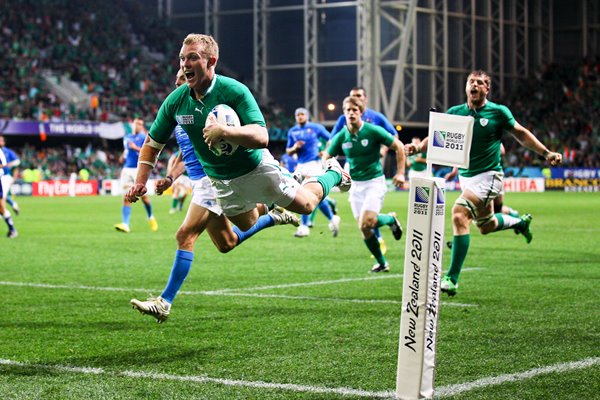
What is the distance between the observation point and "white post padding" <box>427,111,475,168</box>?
559 centimetres

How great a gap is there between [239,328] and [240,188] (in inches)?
49.2

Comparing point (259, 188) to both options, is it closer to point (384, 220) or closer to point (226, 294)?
point (226, 294)

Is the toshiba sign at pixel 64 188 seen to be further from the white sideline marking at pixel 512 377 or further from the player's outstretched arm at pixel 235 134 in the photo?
the white sideline marking at pixel 512 377

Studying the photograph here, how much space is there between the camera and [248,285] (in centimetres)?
1196

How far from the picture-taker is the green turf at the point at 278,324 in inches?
248

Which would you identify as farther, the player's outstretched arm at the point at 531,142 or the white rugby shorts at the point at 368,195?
the white rugby shorts at the point at 368,195

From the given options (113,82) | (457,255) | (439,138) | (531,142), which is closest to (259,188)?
(439,138)

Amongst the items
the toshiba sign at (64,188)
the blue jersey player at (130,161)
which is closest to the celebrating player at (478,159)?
the blue jersey player at (130,161)

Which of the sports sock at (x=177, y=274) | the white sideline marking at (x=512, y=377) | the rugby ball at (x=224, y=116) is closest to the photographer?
the white sideline marking at (x=512, y=377)

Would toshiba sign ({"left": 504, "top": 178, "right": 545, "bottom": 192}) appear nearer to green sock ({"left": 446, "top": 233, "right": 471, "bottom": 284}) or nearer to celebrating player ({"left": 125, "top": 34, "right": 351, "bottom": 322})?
green sock ({"left": 446, "top": 233, "right": 471, "bottom": 284})

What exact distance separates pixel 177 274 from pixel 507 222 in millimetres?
5352

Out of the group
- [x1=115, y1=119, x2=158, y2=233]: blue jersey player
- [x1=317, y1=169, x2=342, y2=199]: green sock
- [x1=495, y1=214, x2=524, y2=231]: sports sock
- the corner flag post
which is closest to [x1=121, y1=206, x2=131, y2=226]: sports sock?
[x1=115, y1=119, x2=158, y2=233]: blue jersey player

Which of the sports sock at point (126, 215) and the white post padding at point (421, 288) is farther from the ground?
the white post padding at point (421, 288)

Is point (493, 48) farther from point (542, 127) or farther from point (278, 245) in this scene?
point (278, 245)
